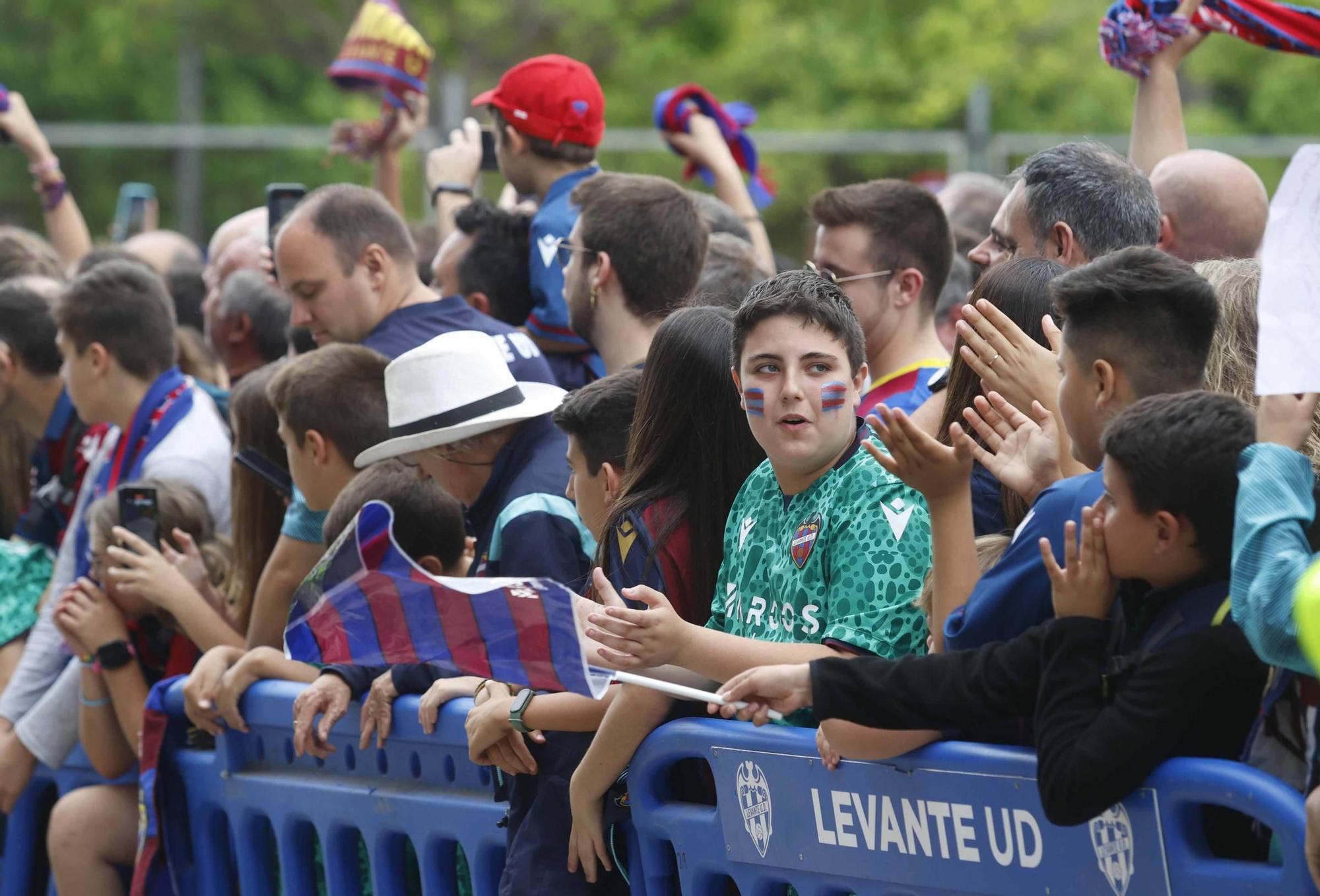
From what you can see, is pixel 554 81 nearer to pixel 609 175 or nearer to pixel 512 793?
pixel 609 175

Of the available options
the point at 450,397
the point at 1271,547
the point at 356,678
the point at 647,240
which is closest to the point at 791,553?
the point at 1271,547

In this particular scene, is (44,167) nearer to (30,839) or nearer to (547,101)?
(547,101)

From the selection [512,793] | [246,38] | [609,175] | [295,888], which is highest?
[246,38]

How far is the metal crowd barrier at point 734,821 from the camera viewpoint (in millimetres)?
2572

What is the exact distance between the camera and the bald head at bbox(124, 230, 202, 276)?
9.13 metres

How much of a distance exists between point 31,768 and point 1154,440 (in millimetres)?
4145

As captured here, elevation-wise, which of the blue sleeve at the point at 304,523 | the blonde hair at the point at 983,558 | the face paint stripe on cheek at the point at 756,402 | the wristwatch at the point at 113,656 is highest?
the face paint stripe on cheek at the point at 756,402

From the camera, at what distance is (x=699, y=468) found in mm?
3727

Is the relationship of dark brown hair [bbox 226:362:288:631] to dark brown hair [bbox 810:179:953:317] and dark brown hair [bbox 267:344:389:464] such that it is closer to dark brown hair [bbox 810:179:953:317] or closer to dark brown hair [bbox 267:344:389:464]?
dark brown hair [bbox 267:344:389:464]

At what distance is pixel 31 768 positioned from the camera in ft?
18.2

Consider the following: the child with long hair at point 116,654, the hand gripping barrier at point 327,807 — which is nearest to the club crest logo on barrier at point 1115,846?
the hand gripping barrier at point 327,807

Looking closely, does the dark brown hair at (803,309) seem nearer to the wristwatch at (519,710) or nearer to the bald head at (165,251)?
the wristwatch at (519,710)

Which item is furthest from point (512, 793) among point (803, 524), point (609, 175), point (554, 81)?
point (554, 81)

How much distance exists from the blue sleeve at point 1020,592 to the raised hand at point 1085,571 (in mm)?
156
